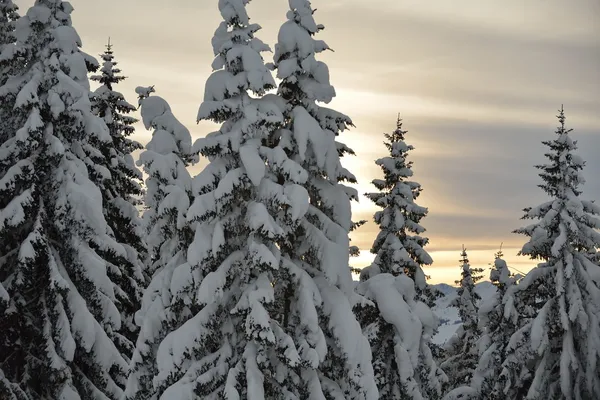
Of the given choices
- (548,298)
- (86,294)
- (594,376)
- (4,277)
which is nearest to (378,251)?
(548,298)

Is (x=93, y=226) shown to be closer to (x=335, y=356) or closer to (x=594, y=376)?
(x=335, y=356)

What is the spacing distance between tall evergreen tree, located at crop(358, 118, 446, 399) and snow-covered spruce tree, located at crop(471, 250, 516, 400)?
11.3ft

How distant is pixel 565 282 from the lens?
27.2 metres

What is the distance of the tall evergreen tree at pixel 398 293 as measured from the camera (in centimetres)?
2116

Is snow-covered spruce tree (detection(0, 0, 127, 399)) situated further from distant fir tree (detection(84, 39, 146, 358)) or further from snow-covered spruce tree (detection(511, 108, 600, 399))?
snow-covered spruce tree (detection(511, 108, 600, 399))

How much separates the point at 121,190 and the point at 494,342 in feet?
60.6

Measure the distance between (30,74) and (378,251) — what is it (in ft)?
54.1

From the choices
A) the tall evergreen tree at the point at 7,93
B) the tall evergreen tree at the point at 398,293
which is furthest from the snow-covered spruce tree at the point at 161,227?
the tall evergreen tree at the point at 398,293

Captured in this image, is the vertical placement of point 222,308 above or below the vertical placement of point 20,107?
below

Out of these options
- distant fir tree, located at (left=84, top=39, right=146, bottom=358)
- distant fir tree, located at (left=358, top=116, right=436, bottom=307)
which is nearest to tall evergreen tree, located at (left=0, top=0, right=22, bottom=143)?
distant fir tree, located at (left=84, top=39, right=146, bottom=358)

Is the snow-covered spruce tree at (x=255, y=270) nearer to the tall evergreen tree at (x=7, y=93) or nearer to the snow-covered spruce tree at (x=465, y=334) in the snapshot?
the tall evergreen tree at (x=7, y=93)

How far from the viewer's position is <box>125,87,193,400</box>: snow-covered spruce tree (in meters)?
19.7

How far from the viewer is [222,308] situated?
16047 millimetres

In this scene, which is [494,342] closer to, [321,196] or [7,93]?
[321,196]
